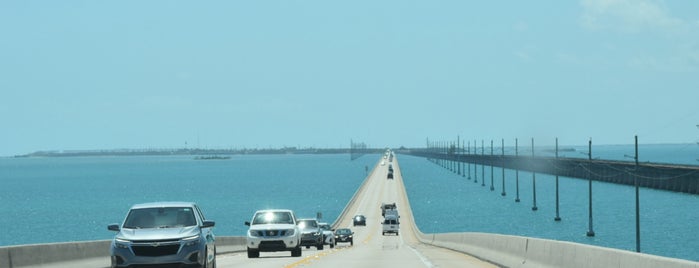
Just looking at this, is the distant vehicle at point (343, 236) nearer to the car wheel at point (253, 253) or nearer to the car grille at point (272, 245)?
the car wheel at point (253, 253)

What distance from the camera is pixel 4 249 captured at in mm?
22953

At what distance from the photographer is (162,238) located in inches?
929

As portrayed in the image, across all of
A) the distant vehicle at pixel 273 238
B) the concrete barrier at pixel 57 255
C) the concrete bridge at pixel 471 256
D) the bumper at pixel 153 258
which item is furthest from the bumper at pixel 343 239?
the bumper at pixel 153 258

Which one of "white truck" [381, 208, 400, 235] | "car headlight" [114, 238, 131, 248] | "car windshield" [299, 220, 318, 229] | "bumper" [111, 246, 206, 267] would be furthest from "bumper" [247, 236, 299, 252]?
"white truck" [381, 208, 400, 235]

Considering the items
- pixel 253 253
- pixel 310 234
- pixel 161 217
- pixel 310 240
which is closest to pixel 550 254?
pixel 161 217

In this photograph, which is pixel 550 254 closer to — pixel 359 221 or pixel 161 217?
pixel 161 217

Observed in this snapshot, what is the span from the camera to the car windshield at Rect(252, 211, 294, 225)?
41.1 m

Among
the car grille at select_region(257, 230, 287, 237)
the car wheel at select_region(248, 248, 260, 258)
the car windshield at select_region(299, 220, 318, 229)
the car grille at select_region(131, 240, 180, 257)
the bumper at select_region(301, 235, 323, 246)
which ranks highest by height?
the car grille at select_region(131, 240, 180, 257)

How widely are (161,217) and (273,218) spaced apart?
16.5 m

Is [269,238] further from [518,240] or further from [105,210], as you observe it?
[105,210]

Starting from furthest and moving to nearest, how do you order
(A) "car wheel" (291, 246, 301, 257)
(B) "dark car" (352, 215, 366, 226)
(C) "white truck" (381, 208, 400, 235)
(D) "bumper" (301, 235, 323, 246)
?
(B) "dark car" (352, 215, 366, 226) → (C) "white truck" (381, 208, 400, 235) → (D) "bumper" (301, 235, 323, 246) → (A) "car wheel" (291, 246, 301, 257)

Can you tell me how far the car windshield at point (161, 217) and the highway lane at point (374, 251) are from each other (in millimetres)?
7677

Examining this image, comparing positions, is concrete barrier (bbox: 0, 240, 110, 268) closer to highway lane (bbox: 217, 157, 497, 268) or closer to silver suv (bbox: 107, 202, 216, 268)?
silver suv (bbox: 107, 202, 216, 268)

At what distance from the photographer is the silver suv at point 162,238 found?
23500 mm
